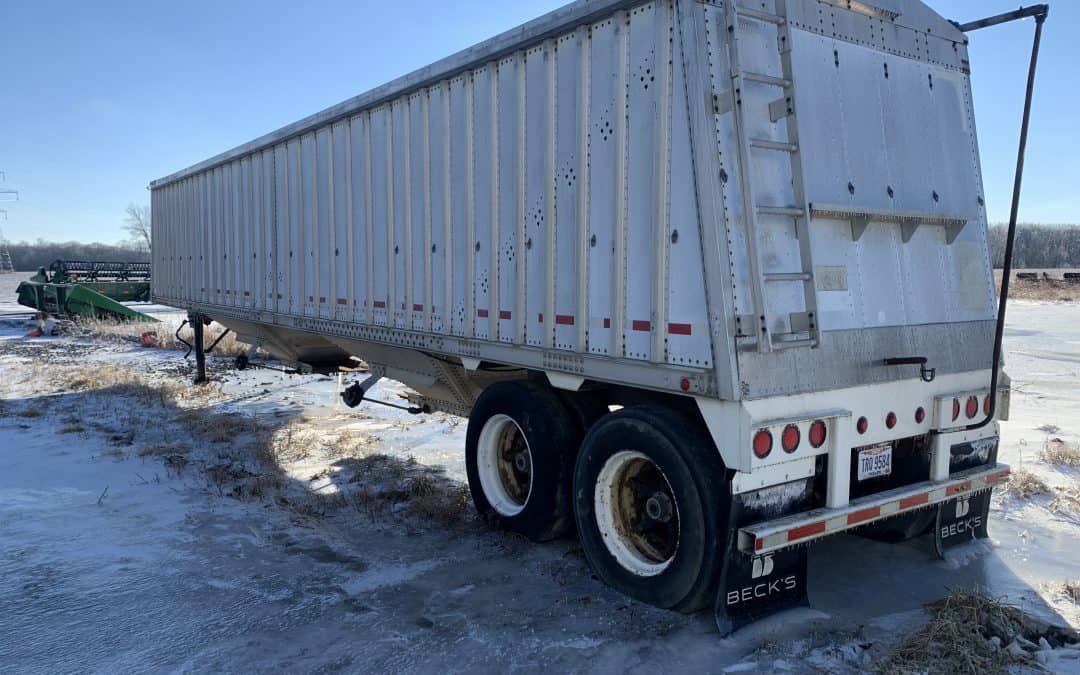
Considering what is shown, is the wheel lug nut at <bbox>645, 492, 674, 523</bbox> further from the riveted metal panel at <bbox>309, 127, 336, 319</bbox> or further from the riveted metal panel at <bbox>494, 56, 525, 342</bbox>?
the riveted metal panel at <bbox>309, 127, 336, 319</bbox>

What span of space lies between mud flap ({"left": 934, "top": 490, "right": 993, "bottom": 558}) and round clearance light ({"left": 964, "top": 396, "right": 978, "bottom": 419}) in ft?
1.99

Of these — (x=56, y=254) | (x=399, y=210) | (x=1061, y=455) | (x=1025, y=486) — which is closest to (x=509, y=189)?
(x=399, y=210)

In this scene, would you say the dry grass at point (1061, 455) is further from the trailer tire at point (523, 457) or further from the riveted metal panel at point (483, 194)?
the riveted metal panel at point (483, 194)

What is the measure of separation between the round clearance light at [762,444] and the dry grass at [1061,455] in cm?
463

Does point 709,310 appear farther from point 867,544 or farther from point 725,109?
point 867,544

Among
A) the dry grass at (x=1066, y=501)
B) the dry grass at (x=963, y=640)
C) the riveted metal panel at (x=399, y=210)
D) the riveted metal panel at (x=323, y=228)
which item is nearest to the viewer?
the dry grass at (x=963, y=640)

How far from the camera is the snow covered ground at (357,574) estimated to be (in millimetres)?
3947

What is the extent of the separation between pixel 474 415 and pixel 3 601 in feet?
10.7

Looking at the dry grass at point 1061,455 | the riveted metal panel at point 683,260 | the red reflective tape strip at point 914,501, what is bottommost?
the dry grass at point 1061,455

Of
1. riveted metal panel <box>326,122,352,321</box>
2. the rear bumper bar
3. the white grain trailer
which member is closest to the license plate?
the white grain trailer

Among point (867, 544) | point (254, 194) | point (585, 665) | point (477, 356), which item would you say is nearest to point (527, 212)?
point (477, 356)

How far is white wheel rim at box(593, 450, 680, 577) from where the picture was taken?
462 cm

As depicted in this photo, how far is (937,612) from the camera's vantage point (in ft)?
13.6

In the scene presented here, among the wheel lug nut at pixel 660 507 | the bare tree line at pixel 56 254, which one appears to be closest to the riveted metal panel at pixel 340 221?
the wheel lug nut at pixel 660 507
